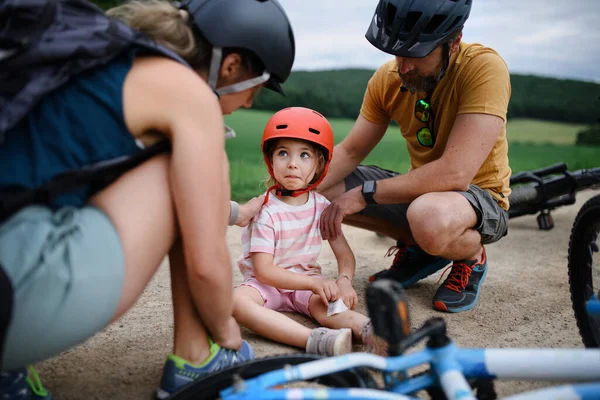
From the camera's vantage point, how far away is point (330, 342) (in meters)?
2.39

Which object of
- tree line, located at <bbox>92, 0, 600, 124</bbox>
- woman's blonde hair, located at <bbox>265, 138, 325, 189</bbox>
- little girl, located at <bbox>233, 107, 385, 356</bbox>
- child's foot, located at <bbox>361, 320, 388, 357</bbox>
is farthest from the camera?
tree line, located at <bbox>92, 0, 600, 124</bbox>

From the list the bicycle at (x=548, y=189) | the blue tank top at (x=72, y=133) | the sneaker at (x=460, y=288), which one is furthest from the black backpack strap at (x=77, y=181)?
the bicycle at (x=548, y=189)

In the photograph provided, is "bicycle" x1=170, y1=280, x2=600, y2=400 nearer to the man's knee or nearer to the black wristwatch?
the man's knee

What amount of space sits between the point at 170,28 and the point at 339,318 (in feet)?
4.81

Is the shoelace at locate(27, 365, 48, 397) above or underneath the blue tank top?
underneath

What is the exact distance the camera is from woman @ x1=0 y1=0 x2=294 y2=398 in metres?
1.47

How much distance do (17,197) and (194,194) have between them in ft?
1.45

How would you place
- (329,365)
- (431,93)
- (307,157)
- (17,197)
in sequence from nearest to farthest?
1. (17,197)
2. (329,365)
3. (307,157)
4. (431,93)

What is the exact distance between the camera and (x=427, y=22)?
9.55 feet

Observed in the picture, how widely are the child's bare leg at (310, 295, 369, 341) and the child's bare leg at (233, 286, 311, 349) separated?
20 centimetres

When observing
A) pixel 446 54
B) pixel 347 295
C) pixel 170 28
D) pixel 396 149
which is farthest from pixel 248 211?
pixel 396 149

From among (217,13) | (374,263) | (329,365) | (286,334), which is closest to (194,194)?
(329,365)

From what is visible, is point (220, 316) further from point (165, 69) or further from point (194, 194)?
point (165, 69)

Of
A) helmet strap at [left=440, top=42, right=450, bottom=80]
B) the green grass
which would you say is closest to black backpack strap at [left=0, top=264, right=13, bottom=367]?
helmet strap at [left=440, top=42, right=450, bottom=80]
